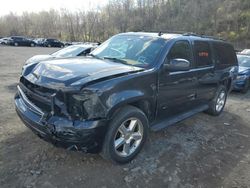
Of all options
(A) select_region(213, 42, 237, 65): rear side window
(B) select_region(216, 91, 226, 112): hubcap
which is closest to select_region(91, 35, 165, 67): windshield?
(A) select_region(213, 42, 237, 65): rear side window

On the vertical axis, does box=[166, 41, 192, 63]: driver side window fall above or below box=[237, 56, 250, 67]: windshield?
above

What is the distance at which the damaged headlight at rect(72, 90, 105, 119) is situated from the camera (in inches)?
121

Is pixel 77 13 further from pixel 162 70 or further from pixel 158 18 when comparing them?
pixel 162 70

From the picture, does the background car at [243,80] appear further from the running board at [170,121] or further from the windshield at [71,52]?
the windshield at [71,52]

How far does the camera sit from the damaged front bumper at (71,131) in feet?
10.1

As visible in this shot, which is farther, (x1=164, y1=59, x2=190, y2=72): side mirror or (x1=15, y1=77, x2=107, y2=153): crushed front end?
(x1=164, y1=59, x2=190, y2=72): side mirror

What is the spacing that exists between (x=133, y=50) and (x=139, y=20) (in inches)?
2373

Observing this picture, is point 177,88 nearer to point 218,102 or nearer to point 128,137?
point 128,137

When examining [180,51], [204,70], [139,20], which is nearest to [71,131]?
[180,51]

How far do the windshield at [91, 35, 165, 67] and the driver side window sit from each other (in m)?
0.22

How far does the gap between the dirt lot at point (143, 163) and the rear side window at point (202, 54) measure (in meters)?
1.47

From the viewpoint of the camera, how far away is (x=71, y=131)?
120 inches

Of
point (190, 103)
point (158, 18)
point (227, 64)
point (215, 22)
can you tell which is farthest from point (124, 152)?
point (158, 18)

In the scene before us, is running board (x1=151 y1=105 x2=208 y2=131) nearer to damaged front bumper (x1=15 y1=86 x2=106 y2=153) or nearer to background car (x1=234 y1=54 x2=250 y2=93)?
damaged front bumper (x1=15 y1=86 x2=106 y2=153)
